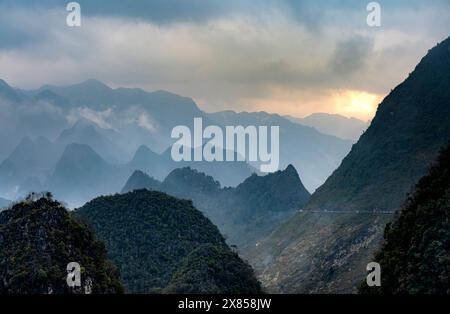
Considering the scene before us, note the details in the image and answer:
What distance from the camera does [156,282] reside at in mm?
83875

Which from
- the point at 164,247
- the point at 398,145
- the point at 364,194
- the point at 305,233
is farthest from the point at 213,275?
the point at 398,145

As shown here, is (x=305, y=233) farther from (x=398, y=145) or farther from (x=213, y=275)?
(x=213, y=275)

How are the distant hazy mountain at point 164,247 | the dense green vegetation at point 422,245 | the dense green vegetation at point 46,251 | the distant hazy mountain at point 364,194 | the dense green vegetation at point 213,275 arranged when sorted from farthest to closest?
1. the distant hazy mountain at point 364,194
2. the distant hazy mountain at point 164,247
3. the dense green vegetation at point 213,275
4. the dense green vegetation at point 46,251
5. the dense green vegetation at point 422,245

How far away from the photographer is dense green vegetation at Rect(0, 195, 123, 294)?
51938 millimetres

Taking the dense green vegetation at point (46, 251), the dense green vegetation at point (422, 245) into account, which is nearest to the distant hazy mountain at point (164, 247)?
the dense green vegetation at point (46, 251)

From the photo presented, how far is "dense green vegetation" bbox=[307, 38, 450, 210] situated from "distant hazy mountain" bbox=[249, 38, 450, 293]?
28 cm

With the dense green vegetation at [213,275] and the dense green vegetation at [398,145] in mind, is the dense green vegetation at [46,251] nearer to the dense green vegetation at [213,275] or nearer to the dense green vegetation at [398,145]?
the dense green vegetation at [213,275]

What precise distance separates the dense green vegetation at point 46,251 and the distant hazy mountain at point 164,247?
35.9 ft

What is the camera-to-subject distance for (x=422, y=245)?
48.8 meters

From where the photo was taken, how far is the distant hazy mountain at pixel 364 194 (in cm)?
11469

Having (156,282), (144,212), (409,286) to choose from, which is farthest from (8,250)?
(144,212)

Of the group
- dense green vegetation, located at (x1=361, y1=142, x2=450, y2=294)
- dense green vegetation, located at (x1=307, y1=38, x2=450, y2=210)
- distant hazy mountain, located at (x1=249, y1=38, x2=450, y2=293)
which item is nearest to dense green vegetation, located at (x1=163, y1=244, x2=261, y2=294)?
dense green vegetation, located at (x1=361, y1=142, x2=450, y2=294)

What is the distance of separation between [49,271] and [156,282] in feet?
108
